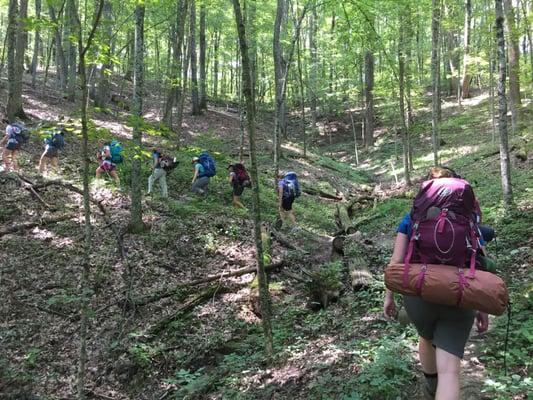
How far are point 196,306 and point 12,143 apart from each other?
677 cm

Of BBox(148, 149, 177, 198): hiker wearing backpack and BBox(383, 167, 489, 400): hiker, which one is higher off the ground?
BBox(148, 149, 177, 198): hiker wearing backpack

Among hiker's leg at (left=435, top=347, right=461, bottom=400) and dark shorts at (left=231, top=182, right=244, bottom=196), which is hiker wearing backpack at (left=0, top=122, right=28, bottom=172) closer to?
dark shorts at (left=231, top=182, right=244, bottom=196)

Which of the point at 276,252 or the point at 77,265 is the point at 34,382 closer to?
the point at 77,265

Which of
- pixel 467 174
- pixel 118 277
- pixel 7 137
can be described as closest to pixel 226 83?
pixel 467 174

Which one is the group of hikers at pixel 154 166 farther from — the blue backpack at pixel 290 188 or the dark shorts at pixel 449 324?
the dark shorts at pixel 449 324

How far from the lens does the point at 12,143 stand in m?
11.2

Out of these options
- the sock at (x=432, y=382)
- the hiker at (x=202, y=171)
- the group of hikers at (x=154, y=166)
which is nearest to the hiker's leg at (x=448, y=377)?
the sock at (x=432, y=382)

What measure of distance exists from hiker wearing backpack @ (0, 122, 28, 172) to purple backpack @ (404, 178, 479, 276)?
35.9ft

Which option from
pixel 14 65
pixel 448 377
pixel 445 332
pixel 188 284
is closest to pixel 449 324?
pixel 445 332

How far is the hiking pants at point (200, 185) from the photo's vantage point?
44.3ft

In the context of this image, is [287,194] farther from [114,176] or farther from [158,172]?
[114,176]

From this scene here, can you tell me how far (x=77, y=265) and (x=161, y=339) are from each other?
271 centimetres

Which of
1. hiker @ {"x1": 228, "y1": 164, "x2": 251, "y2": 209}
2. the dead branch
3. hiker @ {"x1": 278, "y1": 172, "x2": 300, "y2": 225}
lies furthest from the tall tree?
hiker @ {"x1": 278, "y1": 172, "x2": 300, "y2": 225}

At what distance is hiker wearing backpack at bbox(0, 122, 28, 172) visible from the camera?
11141 mm
